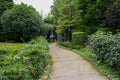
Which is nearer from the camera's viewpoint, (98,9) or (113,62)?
(113,62)

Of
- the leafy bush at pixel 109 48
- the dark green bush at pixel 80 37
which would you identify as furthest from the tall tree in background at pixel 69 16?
the leafy bush at pixel 109 48

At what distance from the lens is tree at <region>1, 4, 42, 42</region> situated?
987 inches

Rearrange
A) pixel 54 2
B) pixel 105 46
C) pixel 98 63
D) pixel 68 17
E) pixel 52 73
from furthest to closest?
pixel 54 2
pixel 68 17
pixel 98 63
pixel 105 46
pixel 52 73

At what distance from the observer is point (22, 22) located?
24828mm

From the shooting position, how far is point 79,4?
29125mm

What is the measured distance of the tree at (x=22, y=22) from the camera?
82.3 ft

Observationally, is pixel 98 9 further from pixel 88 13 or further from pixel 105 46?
pixel 105 46

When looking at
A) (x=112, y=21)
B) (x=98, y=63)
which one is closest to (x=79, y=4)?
(x=112, y=21)

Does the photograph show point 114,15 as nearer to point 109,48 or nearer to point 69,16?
point 69,16

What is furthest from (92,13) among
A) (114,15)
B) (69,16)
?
(69,16)

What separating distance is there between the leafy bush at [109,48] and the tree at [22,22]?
10811 millimetres

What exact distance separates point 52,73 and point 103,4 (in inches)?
623

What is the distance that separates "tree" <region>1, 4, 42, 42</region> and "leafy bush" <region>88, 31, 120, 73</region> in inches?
426

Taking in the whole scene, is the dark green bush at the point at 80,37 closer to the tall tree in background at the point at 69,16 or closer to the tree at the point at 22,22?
the tall tree in background at the point at 69,16
